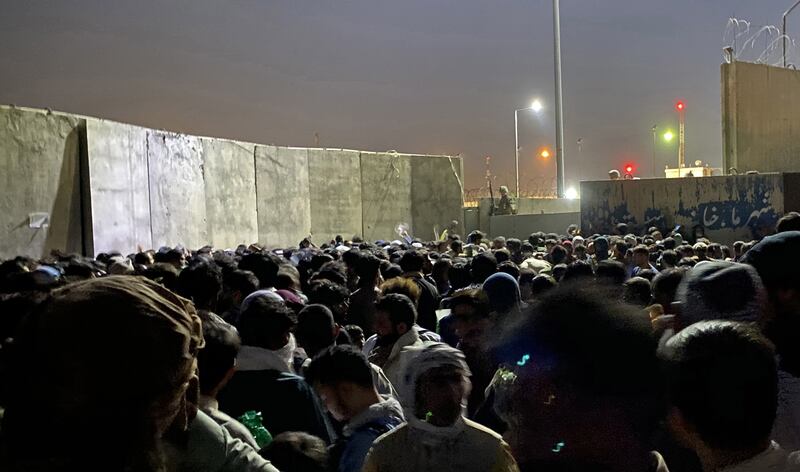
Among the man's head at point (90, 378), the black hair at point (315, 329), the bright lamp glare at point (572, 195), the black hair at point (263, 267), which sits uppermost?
the bright lamp glare at point (572, 195)

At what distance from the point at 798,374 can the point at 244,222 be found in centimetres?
1713

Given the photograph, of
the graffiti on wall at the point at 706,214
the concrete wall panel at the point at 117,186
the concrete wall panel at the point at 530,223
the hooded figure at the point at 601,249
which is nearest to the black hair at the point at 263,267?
the hooded figure at the point at 601,249

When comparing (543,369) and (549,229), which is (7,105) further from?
(549,229)

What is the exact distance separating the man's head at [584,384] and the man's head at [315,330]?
93.4 inches

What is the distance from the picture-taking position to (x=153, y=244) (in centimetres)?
1488

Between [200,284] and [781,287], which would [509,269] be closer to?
[200,284]

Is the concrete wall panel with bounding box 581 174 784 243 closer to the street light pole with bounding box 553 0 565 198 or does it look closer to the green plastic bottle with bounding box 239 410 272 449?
the street light pole with bounding box 553 0 565 198

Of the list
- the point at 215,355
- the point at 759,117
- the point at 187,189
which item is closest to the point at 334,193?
the point at 187,189

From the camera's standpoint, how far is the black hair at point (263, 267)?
6234mm

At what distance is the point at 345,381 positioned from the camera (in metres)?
3.09

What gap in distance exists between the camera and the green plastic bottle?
287cm

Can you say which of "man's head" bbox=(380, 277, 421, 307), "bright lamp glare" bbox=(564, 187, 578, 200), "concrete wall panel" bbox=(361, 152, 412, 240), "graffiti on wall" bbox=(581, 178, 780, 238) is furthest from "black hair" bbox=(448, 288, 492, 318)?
"bright lamp glare" bbox=(564, 187, 578, 200)

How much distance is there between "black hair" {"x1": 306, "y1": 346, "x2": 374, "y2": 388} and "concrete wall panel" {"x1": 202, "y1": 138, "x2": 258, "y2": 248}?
575 inches

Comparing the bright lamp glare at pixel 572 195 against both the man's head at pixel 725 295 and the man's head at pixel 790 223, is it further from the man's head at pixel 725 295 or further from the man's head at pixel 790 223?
the man's head at pixel 725 295
